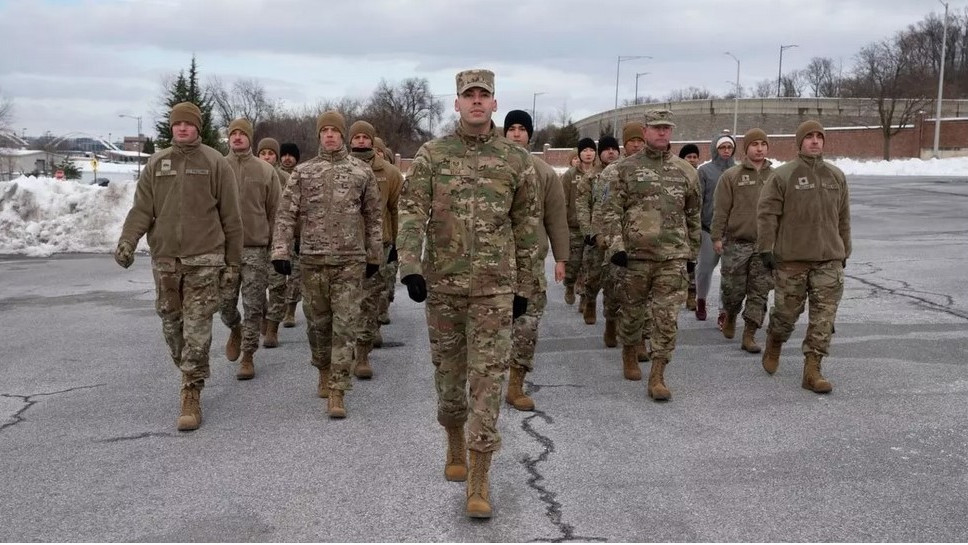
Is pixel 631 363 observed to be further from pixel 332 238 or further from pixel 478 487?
pixel 478 487

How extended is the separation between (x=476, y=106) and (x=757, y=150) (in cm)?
508

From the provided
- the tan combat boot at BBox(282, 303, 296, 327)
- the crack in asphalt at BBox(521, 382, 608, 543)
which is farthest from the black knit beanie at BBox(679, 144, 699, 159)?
the crack in asphalt at BBox(521, 382, 608, 543)

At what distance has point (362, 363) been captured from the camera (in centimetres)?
771

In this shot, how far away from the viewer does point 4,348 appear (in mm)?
8883

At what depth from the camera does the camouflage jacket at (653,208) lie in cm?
709

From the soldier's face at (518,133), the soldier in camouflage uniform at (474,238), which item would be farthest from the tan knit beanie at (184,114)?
the soldier's face at (518,133)

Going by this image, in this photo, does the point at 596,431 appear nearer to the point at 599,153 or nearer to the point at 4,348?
the point at 599,153

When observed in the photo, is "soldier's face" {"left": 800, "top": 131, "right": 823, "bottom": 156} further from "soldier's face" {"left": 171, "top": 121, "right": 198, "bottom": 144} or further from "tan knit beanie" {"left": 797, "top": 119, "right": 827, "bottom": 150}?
"soldier's face" {"left": 171, "top": 121, "right": 198, "bottom": 144}

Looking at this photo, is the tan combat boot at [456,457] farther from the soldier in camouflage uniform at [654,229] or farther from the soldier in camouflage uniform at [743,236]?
the soldier in camouflage uniform at [743,236]

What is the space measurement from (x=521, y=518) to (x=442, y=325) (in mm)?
1120

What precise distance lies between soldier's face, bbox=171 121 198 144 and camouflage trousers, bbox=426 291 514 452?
2.74 metres

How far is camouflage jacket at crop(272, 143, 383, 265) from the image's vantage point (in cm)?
660

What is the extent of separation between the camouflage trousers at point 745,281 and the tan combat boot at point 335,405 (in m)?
4.36

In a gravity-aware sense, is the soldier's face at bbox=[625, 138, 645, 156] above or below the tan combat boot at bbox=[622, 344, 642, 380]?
above
